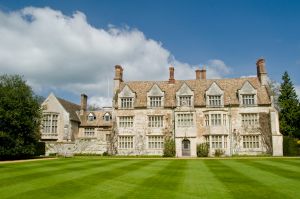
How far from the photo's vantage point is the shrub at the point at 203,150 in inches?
1305

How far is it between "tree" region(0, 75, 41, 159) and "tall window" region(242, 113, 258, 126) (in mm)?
23883

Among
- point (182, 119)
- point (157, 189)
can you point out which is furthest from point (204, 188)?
point (182, 119)

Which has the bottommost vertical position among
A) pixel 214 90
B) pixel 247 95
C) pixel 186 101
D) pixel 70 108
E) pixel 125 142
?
pixel 125 142

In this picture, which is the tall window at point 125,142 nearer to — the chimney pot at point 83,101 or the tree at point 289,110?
the chimney pot at point 83,101

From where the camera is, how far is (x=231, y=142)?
3431 cm

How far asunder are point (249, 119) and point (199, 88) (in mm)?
7502

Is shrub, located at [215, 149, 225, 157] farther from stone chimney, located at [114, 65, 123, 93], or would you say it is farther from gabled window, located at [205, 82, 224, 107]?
stone chimney, located at [114, 65, 123, 93]

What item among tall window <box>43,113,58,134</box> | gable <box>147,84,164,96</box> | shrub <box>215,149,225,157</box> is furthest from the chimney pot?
shrub <box>215,149,225,157</box>

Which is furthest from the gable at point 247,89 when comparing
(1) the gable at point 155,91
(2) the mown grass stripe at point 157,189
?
(2) the mown grass stripe at point 157,189

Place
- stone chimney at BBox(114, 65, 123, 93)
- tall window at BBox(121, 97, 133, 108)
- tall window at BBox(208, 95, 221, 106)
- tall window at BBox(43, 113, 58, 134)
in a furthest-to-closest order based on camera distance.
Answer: stone chimney at BBox(114, 65, 123, 93)
tall window at BBox(43, 113, 58, 134)
tall window at BBox(121, 97, 133, 108)
tall window at BBox(208, 95, 221, 106)

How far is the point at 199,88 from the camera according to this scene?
3769cm

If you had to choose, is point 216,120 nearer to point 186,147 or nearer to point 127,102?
point 186,147

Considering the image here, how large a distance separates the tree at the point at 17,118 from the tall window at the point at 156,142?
541 inches

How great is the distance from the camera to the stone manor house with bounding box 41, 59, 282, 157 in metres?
34.0
